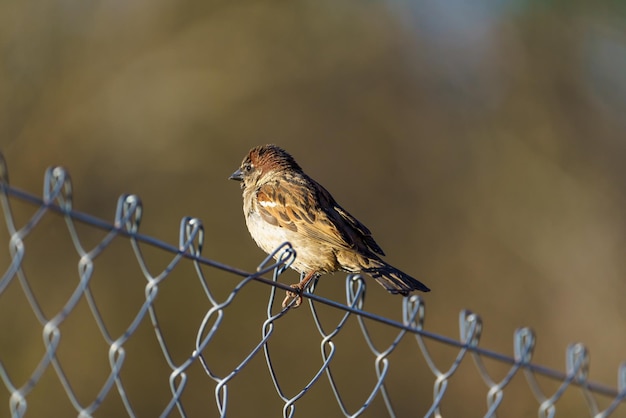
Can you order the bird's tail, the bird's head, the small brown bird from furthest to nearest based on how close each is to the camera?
1. the bird's head
2. the small brown bird
3. the bird's tail

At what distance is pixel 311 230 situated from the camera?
4.90 metres

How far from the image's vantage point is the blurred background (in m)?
8.95

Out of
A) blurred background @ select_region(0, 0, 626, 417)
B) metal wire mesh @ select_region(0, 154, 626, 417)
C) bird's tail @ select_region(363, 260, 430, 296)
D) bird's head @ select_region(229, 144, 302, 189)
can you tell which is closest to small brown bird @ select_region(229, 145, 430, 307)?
bird's tail @ select_region(363, 260, 430, 296)

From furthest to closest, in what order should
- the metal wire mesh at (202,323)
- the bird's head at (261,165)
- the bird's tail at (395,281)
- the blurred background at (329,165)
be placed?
the blurred background at (329,165)
the bird's head at (261,165)
the bird's tail at (395,281)
the metal wire mesh at (202,323)

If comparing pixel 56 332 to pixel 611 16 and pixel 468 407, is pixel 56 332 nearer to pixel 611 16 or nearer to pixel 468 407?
pixel 468 407

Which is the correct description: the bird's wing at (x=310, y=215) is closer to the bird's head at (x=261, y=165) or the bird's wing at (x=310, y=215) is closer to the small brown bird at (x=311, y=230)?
the small brown bird at (x=311, y=230)

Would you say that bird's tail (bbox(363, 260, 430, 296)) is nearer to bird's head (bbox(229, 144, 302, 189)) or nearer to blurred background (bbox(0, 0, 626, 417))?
bird's head (bbox(229, 144, 302, 189))

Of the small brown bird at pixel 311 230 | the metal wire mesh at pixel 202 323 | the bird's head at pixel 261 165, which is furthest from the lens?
the bird's head at pixel 261 165

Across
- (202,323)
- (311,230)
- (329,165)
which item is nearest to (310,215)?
(311,230)

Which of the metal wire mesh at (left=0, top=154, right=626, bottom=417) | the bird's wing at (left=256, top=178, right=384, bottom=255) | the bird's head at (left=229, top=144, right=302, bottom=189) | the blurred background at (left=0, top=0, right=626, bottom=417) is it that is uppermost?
the blurred background at (left=0, top=0, right=626, bottom=417)

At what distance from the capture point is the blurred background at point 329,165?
29.4ft

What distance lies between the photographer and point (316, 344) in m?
9.16

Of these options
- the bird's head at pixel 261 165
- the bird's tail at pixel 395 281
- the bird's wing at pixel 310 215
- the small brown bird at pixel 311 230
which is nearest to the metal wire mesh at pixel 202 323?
the bird's tail at pixel 395 281

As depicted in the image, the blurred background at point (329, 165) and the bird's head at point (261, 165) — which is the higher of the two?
the blurred background at point (329, 165)
